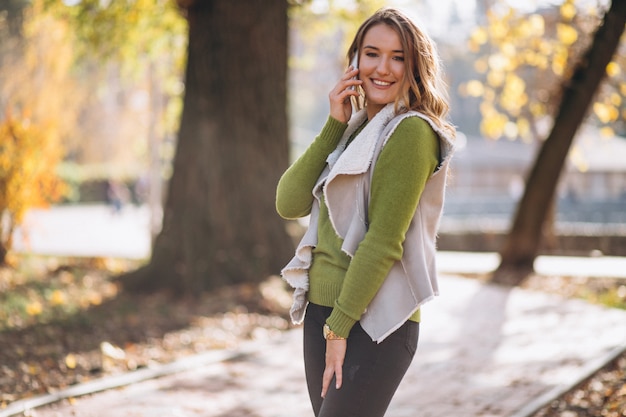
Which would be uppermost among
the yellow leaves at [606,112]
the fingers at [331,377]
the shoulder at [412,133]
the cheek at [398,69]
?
the cheek at [398,69]

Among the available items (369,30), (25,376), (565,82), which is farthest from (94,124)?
(369,30)

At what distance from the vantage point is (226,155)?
1003 cm

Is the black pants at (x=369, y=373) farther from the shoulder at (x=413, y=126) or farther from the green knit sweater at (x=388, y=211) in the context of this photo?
the shoulder at (x=413, y=126)

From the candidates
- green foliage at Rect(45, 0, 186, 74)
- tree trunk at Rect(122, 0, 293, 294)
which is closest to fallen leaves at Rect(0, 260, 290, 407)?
tree trunk at Rect(122, 0, 293, 294)

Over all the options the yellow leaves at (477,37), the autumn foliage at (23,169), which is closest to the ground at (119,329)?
the autumn foliage at (23,169)

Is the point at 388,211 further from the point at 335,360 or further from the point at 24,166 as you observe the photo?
the point at 24,166

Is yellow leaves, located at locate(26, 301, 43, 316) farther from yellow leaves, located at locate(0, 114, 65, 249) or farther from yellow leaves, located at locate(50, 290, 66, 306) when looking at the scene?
yellow leaves, located at locate(0, 114, 65, 249)

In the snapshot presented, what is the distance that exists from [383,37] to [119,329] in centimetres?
598

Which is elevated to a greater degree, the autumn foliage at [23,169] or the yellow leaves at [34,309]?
the autumn foliage at [23,169]

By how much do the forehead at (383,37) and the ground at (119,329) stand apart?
3540 mm

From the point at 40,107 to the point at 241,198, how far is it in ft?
35.7

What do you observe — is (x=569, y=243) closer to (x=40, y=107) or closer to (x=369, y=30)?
(x=40, y=107)

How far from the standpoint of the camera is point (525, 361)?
23.5 feet

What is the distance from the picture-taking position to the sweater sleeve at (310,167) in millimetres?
2918
